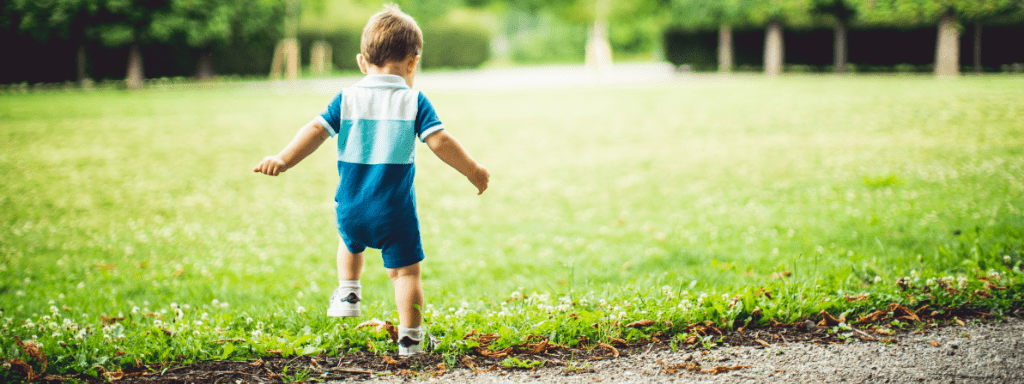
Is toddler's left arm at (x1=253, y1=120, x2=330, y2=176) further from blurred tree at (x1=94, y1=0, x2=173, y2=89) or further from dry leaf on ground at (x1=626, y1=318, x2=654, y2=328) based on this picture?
blurred tree at (x1=94, y1=0, x2=173, y2=89)

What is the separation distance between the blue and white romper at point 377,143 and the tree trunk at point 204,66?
30381mm

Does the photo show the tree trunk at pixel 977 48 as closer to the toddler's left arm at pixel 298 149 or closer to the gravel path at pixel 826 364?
the gravel path at pixel 826 364

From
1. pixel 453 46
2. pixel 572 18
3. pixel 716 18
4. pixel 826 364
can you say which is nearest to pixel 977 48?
pixel 716 18

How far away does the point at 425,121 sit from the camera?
2.76m

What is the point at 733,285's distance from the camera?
4.24 metres

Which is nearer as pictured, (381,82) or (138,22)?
(381,82)

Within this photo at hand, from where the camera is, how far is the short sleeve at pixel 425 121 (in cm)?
Result: 275

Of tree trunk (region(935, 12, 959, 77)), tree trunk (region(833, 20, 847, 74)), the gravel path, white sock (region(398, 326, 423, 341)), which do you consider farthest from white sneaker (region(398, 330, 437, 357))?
tree trunk (region(833, 20, 847, 74))

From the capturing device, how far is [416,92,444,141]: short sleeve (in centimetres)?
275

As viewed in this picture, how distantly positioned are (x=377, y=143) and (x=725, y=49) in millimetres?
29392

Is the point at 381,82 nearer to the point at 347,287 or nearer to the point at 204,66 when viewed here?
the point at 347,287

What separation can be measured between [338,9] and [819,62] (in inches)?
930

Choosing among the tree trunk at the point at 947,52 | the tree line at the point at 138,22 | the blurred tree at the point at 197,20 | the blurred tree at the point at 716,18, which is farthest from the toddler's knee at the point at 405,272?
the blurred tree at the point at 716,18

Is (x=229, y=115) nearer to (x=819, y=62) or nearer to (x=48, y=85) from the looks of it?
(x=48, y=85)
